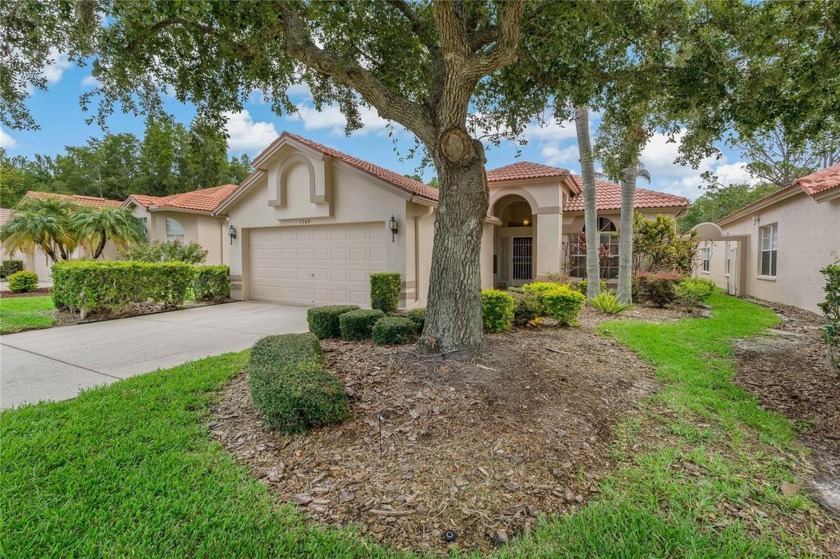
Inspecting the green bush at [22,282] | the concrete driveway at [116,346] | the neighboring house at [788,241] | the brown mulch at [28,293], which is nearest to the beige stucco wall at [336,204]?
the concrete driveway at [116,346]

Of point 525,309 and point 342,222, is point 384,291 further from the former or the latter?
point 525,309

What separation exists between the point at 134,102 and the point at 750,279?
65.5 feet

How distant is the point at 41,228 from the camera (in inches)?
566

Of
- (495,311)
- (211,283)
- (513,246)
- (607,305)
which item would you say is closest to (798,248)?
(607,305)

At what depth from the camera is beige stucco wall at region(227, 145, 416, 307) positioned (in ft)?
34.1

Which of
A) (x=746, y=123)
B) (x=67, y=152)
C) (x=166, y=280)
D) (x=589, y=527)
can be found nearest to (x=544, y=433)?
(x=589, y=527)

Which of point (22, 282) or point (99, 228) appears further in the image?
point (22, 282)

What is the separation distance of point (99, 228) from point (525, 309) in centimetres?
1664

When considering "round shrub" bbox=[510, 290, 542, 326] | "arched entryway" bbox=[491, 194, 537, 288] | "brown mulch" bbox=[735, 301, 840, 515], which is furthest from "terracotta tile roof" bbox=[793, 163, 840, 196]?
"arched entryway" bbox=[491, 194, 537, 288]

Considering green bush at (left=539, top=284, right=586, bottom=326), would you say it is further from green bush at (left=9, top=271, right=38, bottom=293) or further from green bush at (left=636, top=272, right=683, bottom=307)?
green bush at (left=9, top=271, right=38, bottom=293)

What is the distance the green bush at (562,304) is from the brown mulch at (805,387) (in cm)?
271

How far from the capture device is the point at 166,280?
10.8m

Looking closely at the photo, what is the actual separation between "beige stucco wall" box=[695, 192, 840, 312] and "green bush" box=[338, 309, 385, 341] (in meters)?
9.45

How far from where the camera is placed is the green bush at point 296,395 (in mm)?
3518
